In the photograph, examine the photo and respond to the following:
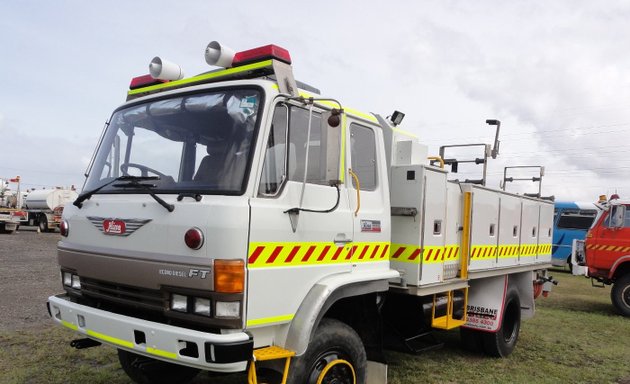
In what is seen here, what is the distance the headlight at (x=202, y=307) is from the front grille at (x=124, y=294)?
25 centimetres

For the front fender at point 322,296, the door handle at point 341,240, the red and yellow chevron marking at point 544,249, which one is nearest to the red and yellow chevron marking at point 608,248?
the red and yellow chevron marking at point 544,249

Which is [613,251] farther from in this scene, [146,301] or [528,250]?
[146,301]

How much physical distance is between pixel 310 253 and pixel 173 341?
1033 millimetres

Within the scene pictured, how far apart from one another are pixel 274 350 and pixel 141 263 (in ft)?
3.21

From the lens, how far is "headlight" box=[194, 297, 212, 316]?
2855mm

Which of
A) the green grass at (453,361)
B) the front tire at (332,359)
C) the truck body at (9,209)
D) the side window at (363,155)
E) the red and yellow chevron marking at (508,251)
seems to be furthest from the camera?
the truck body at (9,209)

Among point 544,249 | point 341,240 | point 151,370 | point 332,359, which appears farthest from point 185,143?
point 544,249

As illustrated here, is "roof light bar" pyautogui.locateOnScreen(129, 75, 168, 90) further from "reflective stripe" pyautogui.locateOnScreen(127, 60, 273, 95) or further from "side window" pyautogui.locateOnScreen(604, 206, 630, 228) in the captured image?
"side window" pyautogui.locateOnScreen(604, 206, 630, 228)

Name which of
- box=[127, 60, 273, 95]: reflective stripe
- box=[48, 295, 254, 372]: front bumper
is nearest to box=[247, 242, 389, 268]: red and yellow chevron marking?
box=[48, 295, 254, 372]: front bumper

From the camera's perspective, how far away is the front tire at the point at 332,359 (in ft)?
10.6

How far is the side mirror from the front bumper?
10.4m

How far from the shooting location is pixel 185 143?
132 inches

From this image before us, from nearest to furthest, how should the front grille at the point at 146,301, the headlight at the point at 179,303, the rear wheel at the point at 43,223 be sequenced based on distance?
1. the front grille at the point at 146,301
2. the headlight at the point at 179,303
3. the rear wheel at the point at 43,223

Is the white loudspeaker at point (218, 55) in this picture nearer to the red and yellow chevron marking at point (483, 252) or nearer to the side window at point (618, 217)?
the red and yellow chevron marking at point (483, 252)
